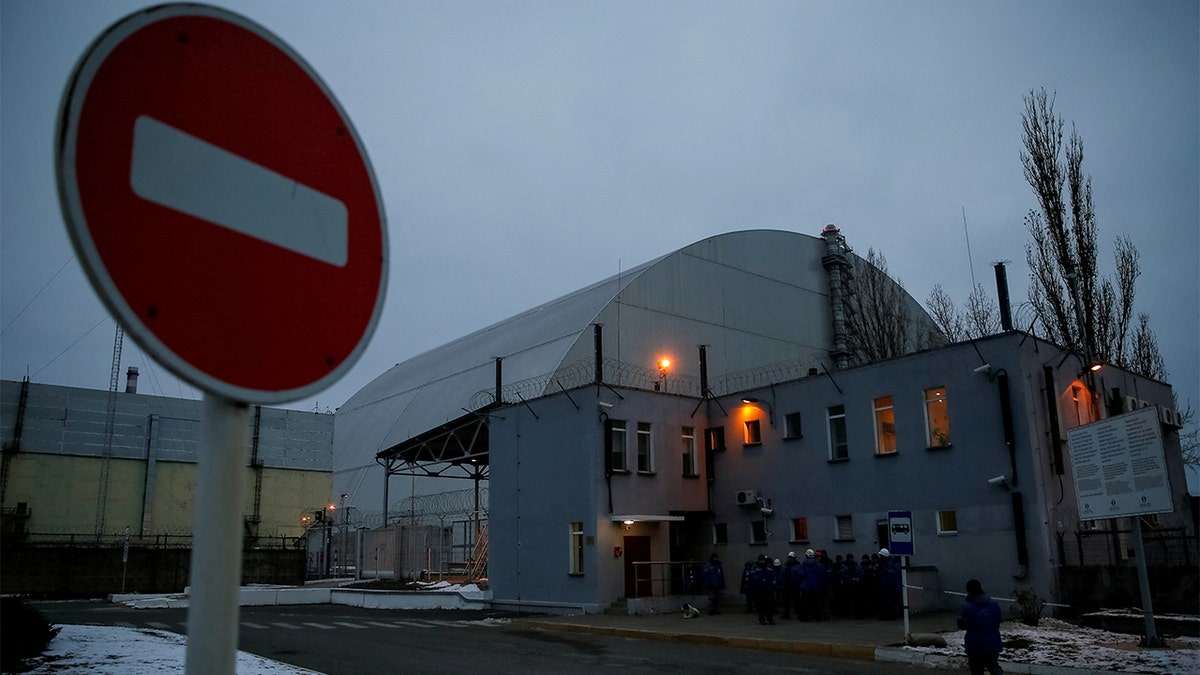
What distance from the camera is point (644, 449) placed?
29719 mm

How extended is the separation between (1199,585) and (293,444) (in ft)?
148

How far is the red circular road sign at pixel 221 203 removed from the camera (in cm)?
165

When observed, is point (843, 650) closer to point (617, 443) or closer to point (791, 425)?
point (791, 425)

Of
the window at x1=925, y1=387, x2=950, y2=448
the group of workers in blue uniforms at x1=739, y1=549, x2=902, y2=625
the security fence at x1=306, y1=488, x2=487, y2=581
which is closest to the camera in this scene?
the group of workers in blue uniforms at x1=739, y1=549, x2=902, y2=625

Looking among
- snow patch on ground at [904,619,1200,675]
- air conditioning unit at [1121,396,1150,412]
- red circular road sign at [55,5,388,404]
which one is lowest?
snow patch on ground at [904,619,1200,675]

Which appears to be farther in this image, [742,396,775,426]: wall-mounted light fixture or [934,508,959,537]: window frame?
[742,396,775,426]: wall-mounted light fixture

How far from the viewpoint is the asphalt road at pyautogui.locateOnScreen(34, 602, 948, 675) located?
13961 mm

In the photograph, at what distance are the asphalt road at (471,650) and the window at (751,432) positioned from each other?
32.9 feet

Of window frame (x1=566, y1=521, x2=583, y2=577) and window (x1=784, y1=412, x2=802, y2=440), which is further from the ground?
window (x1=784, y1=412, x2=802, y2=440)

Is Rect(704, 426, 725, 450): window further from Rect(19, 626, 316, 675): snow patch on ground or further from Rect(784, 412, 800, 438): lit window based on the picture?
→ Rect(19, 626, 316, 675): snow patch on ground

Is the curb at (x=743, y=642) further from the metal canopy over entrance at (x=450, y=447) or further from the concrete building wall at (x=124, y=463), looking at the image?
the concrete building wall at (x=124, y=463)

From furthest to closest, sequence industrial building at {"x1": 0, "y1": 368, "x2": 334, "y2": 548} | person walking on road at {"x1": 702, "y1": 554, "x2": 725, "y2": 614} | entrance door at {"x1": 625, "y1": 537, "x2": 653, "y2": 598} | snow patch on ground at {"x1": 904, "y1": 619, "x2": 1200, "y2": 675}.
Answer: industrial building at {"x1": 0, "y1": 368, "x2": 334, "y2": 548}, entrance door at {"x1": 625, "y1": 537, "x2": 653, "y2": 598}, person walking on road at {"x1": 702, "y1": 554, "x2": 725, "y2": 614}, snow patch on ground at {"x1": 904, "y1": 619, "x2": 1200, "y2": 675}

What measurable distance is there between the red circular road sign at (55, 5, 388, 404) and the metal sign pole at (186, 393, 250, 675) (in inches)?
3.5

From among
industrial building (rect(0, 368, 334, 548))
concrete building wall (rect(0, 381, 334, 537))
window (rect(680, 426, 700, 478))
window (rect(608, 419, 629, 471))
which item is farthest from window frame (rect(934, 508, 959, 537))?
concrete building wall (rect(0, 381, 334, 537))
